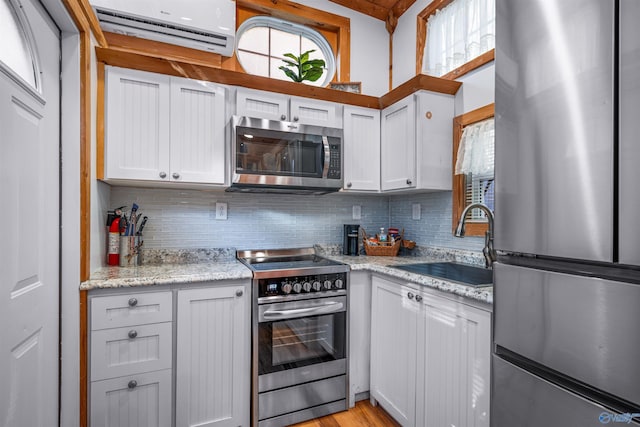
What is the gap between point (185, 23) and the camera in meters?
1.95

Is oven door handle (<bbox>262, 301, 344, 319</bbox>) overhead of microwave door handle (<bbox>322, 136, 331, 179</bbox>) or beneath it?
beneath

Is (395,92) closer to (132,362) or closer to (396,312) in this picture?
(396,312)

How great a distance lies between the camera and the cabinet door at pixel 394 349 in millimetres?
1701

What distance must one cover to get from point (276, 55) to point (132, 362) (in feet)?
7.93

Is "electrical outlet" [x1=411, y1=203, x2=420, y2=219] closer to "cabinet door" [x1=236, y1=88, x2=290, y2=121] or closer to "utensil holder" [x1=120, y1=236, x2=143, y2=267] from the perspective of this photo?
"cabinet door" [x1=236, y1=88, x2=290, y2=121]

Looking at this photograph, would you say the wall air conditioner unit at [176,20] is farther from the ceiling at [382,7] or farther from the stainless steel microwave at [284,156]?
the ceiling at [382,7]

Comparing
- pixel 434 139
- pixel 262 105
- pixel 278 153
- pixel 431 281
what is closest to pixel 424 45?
pixel 434 139

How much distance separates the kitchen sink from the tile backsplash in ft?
0.57

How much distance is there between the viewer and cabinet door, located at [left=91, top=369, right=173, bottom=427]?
5.03 ft

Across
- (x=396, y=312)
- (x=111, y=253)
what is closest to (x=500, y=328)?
(x=396, y=312)

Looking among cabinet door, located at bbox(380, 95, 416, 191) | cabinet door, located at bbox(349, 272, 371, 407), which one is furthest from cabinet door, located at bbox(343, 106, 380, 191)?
cabinet door, located at bbox(349, 272, 371, 407)

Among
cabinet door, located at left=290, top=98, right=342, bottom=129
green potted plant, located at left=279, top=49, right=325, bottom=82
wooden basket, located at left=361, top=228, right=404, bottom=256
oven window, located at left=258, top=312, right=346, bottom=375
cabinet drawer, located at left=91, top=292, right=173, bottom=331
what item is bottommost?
oven window, located at left=258, top=312, right=346, bottom=375

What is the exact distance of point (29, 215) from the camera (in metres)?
1.18

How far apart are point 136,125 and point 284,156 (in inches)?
34.6
